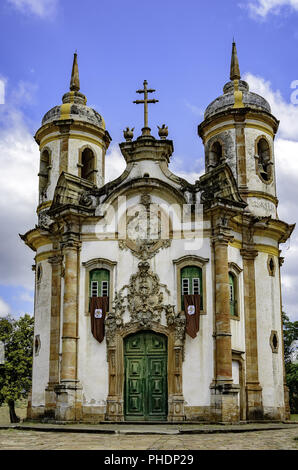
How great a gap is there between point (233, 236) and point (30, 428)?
9814 millimetres

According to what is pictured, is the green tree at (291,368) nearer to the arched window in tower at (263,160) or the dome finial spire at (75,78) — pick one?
the arched window in tower at (263,160)

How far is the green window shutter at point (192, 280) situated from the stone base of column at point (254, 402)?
4179mm

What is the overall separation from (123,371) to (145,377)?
809 mm

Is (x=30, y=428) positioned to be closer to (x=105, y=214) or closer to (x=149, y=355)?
(x=149, y=355)

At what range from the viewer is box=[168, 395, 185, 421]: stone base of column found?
21594mm

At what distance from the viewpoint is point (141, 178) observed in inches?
936

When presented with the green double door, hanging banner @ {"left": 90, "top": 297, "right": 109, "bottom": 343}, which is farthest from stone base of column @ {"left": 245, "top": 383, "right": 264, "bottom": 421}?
hanging banner @ {"left": 90, "top": 297, "right": 109, "bottom": 343}

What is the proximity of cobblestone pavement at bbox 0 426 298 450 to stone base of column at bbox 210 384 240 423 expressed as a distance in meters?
2.52

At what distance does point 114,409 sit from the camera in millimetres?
22016

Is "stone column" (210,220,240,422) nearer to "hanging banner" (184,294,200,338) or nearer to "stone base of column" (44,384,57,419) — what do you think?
"hanging banner" (184,294,200,338)

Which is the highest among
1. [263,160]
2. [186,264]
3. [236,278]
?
[263,160]

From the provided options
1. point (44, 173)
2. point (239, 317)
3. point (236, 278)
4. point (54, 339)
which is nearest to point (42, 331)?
point (54, 339)

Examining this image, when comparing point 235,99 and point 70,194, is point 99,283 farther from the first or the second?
point 235,99

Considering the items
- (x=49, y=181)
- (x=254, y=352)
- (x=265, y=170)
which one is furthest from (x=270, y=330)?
(x=49, y=181)
